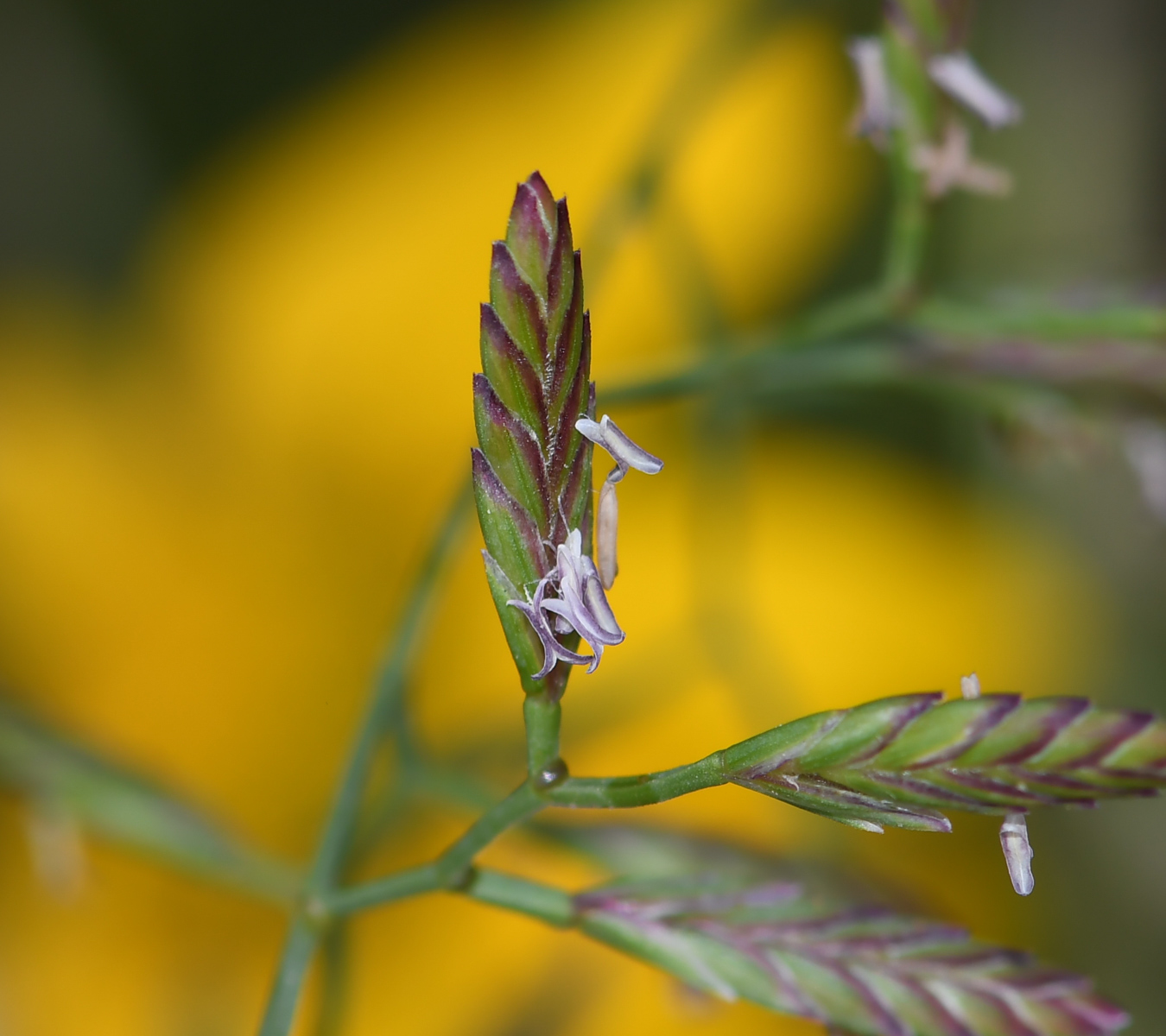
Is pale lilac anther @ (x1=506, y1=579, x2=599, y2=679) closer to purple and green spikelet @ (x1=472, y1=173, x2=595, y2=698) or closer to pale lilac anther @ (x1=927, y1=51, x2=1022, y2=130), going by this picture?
purple and green spikelet @ (x1=472, y1=173, x2=595, y2=698)

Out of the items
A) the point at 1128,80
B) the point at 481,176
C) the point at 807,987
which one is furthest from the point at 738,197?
the point at 807,987

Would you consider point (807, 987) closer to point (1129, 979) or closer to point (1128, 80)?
point (1129, 979)

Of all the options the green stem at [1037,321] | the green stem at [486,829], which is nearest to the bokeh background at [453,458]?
the green stem at [1037,321]

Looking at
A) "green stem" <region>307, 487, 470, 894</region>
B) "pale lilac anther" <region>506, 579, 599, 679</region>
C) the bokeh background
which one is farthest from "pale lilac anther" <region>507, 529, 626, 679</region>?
the bokeh background

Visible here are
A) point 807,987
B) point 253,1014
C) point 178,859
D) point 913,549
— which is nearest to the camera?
point 807,987

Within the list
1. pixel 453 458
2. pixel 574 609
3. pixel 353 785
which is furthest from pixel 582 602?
pixel 453 458

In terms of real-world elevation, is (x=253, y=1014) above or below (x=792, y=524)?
below

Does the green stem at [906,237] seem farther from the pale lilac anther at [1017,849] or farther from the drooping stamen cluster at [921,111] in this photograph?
the pale lilac anther at [1017,849]
